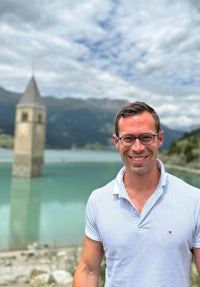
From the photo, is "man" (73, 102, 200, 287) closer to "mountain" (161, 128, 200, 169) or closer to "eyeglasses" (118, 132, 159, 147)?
"eyeglasses" (118, 132, 159, 147)

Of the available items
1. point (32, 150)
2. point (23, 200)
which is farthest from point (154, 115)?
point (32, 150)

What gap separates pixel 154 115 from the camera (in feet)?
5.43

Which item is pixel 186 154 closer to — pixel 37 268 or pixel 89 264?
pixel 37 268

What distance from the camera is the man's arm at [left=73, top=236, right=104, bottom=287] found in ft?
5.64

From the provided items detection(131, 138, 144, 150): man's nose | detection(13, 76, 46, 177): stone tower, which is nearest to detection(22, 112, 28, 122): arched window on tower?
detection(13, 76, 46, 177): stone tower

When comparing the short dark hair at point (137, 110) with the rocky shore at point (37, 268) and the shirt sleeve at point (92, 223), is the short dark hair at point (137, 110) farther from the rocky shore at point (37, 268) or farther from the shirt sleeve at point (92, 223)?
the rocky shore at point (37, 268)

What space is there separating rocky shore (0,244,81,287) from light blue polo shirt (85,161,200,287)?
4.04m

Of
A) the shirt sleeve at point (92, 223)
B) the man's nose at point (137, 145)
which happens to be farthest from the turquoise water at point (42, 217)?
the man's nose at point (137, 145)

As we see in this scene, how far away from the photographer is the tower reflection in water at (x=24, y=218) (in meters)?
13.1

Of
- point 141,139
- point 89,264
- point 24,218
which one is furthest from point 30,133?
point 141,139

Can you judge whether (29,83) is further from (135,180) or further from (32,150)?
(135,180)

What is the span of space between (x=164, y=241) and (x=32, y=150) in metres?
41.5

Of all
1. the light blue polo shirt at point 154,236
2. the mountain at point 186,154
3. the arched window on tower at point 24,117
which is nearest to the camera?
the light blue polo shirt at point 154,236

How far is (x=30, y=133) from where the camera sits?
42.6 metres
